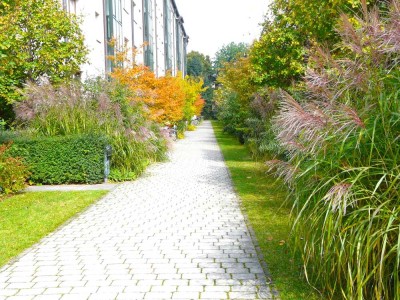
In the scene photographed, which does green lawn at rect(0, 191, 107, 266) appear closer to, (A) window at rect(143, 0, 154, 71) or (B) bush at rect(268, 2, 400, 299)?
(B) bush at rect(268, 2, 400, 299)

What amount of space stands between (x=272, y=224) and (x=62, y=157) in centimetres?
639

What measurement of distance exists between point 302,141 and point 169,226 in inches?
130

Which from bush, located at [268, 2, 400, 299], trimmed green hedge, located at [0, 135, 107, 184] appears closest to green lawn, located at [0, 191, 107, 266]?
trimmed green hedge, located at [0, 135, 107, 184]

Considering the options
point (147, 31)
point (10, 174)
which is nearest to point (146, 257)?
point (10, 174)

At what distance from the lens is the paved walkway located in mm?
4590

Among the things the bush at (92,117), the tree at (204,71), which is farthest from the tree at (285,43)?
the tree at (204,71)

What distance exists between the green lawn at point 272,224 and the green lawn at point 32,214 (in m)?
3.32

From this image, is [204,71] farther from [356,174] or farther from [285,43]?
[356,174]

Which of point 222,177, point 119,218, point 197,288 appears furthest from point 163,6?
point 197,288

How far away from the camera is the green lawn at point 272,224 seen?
464 centimetres

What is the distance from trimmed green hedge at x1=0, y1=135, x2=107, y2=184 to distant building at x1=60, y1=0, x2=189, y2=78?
Result: 3704mm

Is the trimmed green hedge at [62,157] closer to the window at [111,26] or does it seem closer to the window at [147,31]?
the window at [111,26]

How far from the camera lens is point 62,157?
1149 cm

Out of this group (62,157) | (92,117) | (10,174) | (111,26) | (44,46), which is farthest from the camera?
(111,26)
